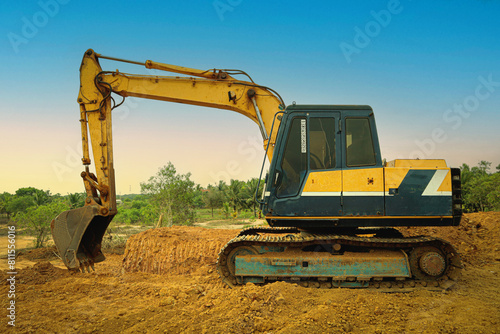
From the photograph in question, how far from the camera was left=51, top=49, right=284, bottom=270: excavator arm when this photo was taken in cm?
600

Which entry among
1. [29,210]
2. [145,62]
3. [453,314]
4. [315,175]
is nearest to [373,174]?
[315,175]

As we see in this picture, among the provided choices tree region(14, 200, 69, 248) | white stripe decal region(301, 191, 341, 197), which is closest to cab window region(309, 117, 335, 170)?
white stripe decal region(301, 191, 341, 197)

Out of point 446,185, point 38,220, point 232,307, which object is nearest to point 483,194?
point 446,185

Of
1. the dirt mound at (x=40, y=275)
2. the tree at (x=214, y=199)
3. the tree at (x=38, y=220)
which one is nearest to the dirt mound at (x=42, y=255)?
the tree at (x=38, y=220)

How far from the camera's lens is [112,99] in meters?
A: 6.44

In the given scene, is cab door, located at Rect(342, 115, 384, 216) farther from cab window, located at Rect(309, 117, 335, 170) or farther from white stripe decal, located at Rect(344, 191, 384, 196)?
cab window, located at Rect(309, 117, 335, 170)

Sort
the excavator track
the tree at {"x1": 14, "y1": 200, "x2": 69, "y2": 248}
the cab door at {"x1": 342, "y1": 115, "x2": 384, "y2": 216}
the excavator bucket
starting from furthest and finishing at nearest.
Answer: the tree at {"x1": 14, "y1": 200, "x2": 69, "y2": 248}
the excavator bucket
the excavator track
the cab door at {"x1": 342, "y1": 115, "x2": 384, "y2": 216}

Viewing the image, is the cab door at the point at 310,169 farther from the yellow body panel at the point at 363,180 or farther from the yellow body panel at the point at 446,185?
the yellow body panel at the point at 446,185

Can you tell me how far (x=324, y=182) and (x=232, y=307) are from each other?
2.53m

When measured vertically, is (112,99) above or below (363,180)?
above

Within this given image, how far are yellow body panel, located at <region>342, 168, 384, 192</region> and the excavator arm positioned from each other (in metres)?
1.53

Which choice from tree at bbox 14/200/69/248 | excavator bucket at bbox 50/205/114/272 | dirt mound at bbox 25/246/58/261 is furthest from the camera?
tree at bbox 14/200/69/248

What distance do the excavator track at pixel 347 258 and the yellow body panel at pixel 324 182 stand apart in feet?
2.83

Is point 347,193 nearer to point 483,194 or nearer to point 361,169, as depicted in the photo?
point 361,169
